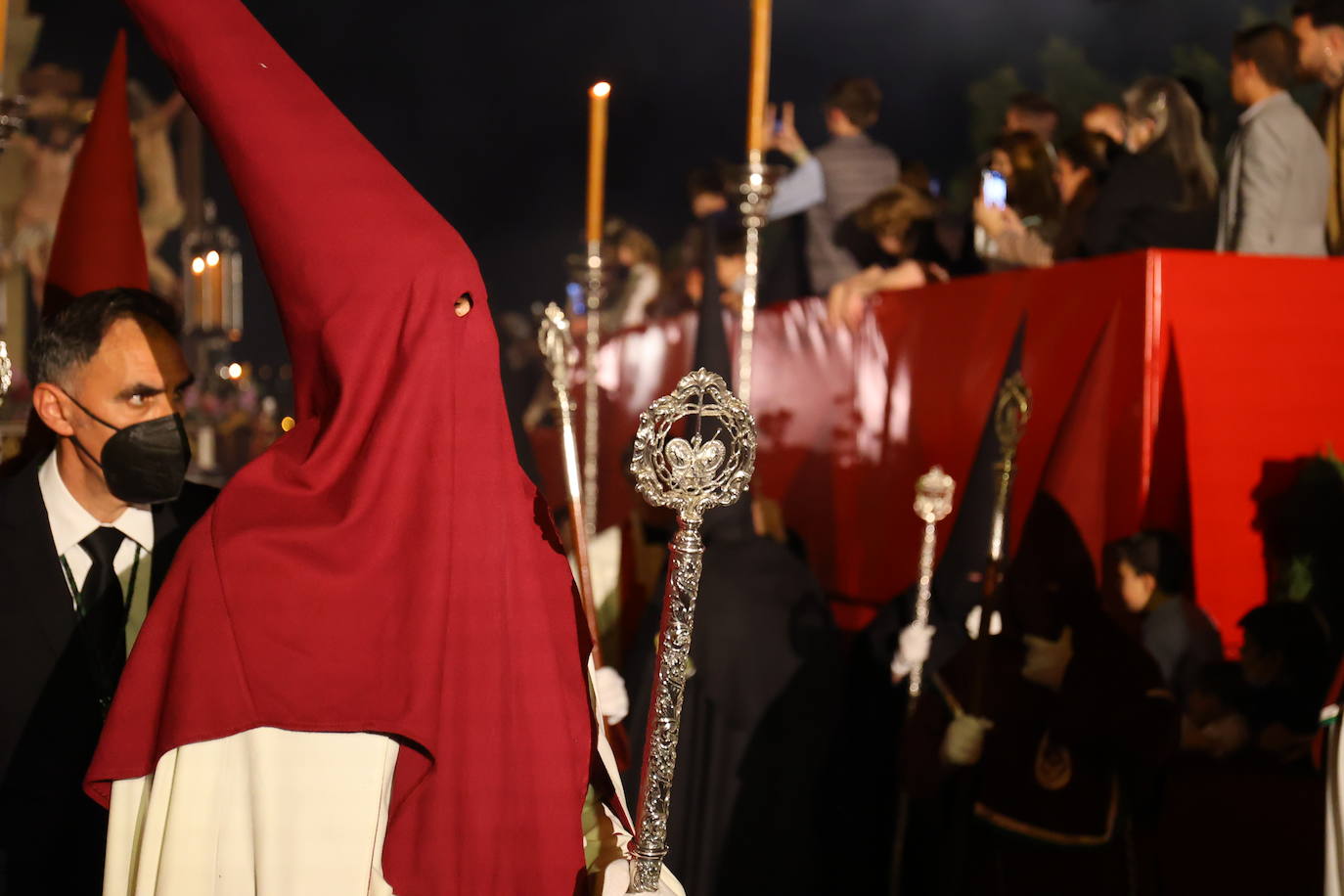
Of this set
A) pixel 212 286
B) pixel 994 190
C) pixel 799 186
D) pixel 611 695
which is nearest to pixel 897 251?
pixel 994 190

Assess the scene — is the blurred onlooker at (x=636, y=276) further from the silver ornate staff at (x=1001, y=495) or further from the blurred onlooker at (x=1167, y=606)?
the blurred onlooker at (x=1167, y=606)

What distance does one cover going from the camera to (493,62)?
7652 mm

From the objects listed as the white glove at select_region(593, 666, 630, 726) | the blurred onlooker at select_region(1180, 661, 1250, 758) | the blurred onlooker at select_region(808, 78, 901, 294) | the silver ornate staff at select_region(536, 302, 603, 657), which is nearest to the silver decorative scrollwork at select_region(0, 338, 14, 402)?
the silver ornate staff at select_region(536, 302, 603, 657)

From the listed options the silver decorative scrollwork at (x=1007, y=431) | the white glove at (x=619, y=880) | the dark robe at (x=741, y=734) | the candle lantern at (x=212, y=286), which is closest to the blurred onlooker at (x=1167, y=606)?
A: the silver decorative scrollwork at (x=1007, y=431)

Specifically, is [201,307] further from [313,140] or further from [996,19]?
[996,19]

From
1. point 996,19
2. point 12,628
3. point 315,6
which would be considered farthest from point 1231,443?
point 996,19

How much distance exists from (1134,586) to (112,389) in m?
2.49

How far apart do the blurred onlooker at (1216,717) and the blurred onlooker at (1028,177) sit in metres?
1.85

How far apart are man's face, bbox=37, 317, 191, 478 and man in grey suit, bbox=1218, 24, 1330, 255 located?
3.06 meters

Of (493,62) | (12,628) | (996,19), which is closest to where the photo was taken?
(12,628)

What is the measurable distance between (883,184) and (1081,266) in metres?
2.29

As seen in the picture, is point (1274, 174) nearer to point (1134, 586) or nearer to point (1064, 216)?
point (1064, 216)

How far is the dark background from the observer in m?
6.01

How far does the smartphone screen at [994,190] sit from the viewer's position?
4.65 meters
